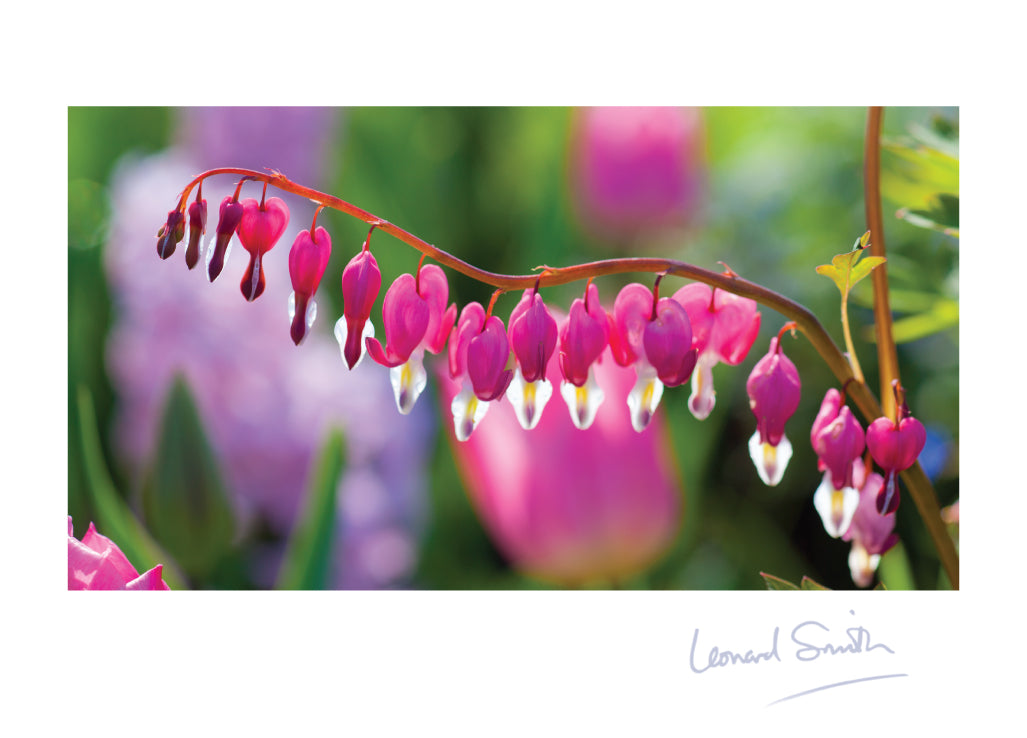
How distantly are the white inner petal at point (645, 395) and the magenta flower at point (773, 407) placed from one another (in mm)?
64

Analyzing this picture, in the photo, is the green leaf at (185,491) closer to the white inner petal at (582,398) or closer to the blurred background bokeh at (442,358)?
the blurred background bokeh at (442,358)

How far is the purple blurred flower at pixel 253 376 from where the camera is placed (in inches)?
31.9

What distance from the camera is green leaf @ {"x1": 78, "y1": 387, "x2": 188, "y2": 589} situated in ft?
2.31

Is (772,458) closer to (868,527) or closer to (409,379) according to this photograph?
(868,527)

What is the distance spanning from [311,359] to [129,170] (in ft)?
0.92

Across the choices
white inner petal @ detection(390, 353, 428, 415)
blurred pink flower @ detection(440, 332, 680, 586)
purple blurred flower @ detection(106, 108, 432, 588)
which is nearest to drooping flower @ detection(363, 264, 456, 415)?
white inner petal @ detection(390, 353, 428, 415)

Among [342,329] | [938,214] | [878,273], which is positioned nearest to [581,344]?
[342,329]

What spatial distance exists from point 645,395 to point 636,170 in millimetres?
453

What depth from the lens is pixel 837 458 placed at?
0.52m
